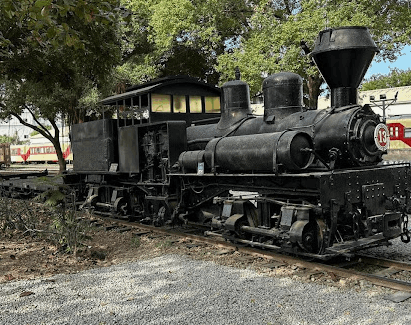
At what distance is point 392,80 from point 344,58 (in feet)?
169

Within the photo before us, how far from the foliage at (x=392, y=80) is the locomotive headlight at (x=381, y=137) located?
4777 cm

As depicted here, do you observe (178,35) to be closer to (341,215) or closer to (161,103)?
(161,103)

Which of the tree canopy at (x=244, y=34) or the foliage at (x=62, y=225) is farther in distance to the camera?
the tree canopy at (x=244, y=34)

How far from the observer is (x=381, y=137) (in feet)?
22.3

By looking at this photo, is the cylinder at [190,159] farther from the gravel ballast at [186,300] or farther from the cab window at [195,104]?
the gravel ballast at [186,300]

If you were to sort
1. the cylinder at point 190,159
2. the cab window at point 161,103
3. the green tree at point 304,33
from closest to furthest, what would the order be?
the cylinder at point 190,159
the cab window at point 161,103
the green tree at point 304,33

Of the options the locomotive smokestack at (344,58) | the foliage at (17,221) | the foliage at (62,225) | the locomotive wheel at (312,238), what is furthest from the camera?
the foliage at (17,221)

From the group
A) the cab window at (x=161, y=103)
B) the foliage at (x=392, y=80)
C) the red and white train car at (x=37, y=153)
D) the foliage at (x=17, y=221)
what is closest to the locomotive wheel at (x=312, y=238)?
the cab window at (x=161, y=103)

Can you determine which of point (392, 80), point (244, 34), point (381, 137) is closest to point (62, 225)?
point (381, 137)

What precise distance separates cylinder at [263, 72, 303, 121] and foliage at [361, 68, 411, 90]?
47410 mm

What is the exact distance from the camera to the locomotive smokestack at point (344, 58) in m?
6.99

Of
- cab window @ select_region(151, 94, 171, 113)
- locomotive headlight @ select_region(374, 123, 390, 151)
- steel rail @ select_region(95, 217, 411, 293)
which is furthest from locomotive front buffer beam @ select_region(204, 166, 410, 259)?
cab window @ select_region(151, 94, 171, 113)

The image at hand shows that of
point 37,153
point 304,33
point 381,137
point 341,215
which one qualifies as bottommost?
point 341,215

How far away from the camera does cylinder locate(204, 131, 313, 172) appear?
259 inches
